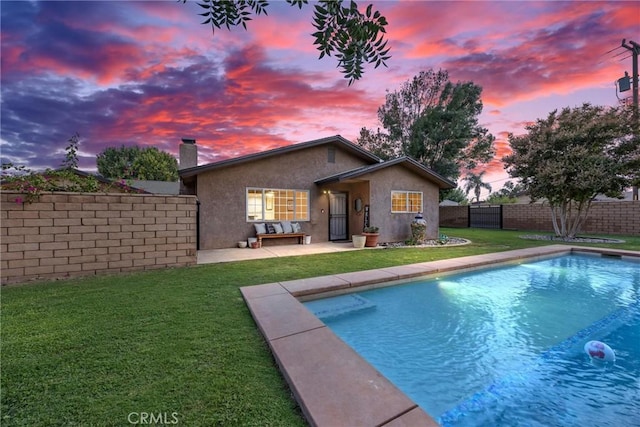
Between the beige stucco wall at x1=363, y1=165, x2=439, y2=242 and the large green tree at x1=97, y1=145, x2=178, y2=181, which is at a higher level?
the large green tree at x1=97, y1=145, x2=178, y2=181

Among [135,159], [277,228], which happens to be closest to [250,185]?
[277,228]

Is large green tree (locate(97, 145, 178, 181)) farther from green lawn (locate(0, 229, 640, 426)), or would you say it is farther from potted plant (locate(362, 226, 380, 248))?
green lawn (locate(0, 229, 640, 426))

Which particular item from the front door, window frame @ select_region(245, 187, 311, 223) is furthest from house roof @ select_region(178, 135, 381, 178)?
the front door

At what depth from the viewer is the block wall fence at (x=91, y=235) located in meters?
4.75

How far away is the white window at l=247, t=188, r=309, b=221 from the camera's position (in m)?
10.3

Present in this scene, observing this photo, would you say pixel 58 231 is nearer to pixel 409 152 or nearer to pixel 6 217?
pixel 6 217

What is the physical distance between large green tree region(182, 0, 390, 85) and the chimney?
1083 centimetres

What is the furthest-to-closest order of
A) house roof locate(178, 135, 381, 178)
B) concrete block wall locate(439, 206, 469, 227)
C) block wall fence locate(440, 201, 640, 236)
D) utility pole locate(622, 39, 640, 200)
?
concrete block wall locate(439, 206, 469, 227)
utility pole locate(622, 39, 640, 200)
block wall fence locate(440, 201, 640, 236)
house roof locate(178, 135, 381, 178)

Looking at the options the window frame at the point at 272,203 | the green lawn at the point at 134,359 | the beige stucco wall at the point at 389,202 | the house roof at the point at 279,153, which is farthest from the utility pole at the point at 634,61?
the green lawn at the point at 134,359

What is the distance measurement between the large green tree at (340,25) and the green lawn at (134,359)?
8.88ft

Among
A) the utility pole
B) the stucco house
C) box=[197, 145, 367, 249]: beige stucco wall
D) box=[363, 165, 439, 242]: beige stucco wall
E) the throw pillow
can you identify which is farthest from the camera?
the utility pole

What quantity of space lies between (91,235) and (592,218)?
22.1 meters

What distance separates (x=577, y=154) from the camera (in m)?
10.6

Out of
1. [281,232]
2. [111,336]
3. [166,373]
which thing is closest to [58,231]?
[111,336]
